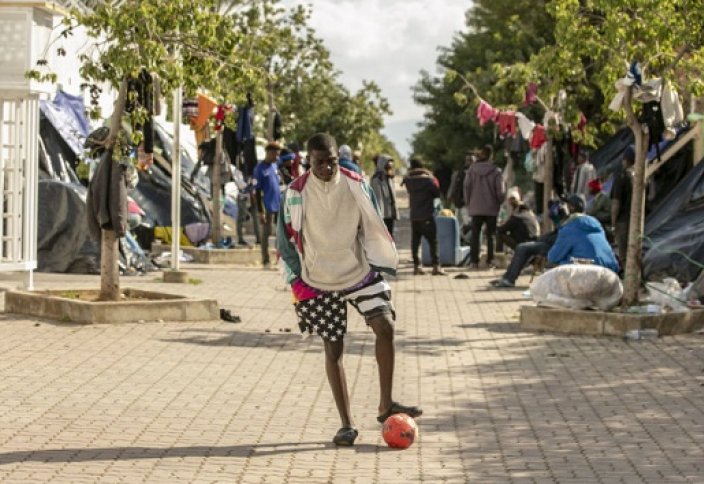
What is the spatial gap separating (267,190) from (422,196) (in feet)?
7.35

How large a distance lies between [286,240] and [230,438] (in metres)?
1.12

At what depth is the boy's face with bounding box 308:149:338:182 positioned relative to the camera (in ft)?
30.2

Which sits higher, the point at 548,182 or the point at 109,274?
the point at 548,182

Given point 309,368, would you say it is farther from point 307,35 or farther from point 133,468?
point 307,35

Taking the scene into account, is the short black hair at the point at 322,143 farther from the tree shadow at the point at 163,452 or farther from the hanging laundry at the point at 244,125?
the hanging laundry at the point at 244,125

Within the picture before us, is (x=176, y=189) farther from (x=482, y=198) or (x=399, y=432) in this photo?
(x=399, y=432)

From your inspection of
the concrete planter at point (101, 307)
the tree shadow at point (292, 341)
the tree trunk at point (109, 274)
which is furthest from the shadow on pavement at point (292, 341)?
the tree trunk at point (109, 274)

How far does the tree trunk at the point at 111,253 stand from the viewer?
1636 centimetres

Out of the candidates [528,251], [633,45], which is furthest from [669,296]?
[528,251]

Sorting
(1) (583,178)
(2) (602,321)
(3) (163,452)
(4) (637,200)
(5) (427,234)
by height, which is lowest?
(3) (163,452)

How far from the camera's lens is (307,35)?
156 ft

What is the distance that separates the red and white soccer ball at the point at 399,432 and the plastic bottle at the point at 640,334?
648 centimetres

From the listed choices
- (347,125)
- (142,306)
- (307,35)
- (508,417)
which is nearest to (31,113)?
(142,306)

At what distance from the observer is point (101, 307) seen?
15.5m
